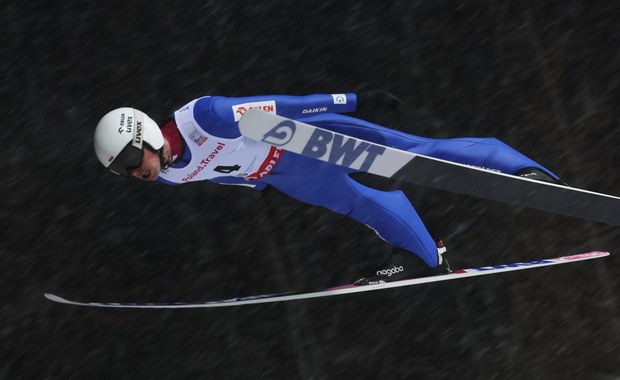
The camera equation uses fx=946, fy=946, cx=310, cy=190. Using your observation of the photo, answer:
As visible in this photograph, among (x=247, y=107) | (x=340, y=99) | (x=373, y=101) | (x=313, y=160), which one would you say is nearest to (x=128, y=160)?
(x=247, y=107)

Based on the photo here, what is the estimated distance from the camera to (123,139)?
12.1ft

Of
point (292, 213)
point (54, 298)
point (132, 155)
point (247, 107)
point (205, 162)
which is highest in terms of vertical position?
point (247, 107)

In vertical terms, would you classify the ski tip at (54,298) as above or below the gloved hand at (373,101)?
below

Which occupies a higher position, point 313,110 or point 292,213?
point 313,110

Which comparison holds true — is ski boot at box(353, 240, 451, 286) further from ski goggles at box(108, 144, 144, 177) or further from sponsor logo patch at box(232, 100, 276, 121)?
ski goggles at box(108, 144, 144, 177)

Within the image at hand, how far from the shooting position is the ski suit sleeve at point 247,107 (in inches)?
151

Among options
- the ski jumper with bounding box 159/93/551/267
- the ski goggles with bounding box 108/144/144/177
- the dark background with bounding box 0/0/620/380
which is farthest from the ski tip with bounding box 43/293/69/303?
the ski goggles with bounding box 108/144/144/177

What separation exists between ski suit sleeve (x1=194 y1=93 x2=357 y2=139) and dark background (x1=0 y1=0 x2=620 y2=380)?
1.21 m

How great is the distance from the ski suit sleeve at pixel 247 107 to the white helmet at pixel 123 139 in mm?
241

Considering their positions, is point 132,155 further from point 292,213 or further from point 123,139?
point 292,213

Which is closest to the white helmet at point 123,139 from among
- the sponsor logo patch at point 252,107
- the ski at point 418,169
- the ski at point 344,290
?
the sponsor logo patch at point 252,107

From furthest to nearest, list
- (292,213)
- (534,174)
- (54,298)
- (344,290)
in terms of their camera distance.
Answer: (292,213) → (54,298) → (344,290) → (534,174)

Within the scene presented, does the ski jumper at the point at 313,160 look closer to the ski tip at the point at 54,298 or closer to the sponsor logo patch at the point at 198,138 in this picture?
the sponsor logo patch at the point at 198,138

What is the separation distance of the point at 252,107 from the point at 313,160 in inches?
A: 15.7
